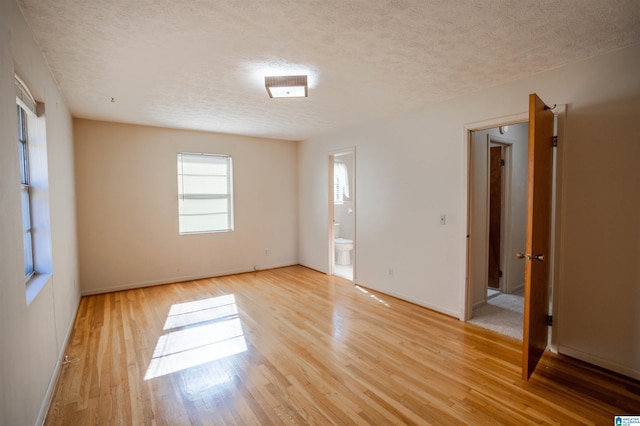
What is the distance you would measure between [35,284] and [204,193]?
3309 millimetres

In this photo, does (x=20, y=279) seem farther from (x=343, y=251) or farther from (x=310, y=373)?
(x=343, y=251)

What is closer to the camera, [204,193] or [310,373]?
[310,373]

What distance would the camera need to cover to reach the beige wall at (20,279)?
1458 mm

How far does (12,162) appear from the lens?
1652 mm

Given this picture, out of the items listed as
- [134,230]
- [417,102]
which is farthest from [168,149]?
[417,102]

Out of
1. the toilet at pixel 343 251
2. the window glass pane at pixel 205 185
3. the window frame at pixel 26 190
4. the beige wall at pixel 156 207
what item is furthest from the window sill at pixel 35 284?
the toilet at pixel 343 251

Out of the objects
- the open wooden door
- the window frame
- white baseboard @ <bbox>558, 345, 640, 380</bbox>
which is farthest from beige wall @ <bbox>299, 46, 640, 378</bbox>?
the window frame

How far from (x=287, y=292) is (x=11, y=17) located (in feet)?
12.5

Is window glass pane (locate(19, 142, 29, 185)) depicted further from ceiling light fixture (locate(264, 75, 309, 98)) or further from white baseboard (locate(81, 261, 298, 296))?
white baseboard (locate(81, 261, 298, 296))

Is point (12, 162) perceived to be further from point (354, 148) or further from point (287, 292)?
point (354, 148)

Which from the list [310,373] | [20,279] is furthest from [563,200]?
[20,279]

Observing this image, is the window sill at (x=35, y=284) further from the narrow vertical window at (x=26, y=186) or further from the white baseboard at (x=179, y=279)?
the white baseboard at (x=179, y=279)

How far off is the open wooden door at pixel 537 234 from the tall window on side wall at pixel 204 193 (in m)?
4.59

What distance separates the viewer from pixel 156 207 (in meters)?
4.92
